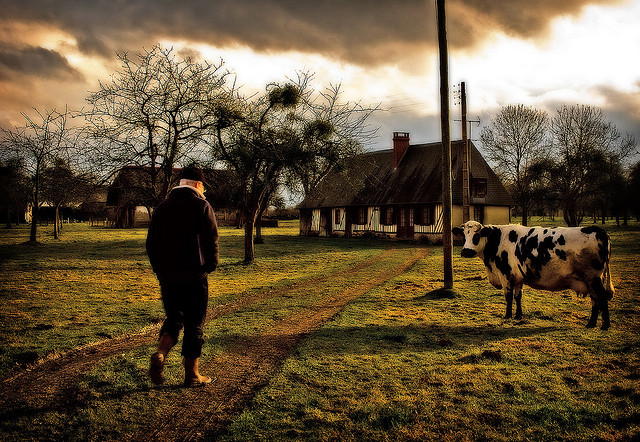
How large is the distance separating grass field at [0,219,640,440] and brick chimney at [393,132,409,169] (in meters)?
28.1

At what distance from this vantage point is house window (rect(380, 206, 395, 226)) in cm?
3603

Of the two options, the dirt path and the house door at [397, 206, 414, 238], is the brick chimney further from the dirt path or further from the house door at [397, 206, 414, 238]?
the dirt path

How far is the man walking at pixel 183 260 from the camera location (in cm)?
488

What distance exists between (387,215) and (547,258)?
1112 inches

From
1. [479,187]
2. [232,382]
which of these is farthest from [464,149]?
[479,187]

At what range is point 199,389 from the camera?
5.03 meters

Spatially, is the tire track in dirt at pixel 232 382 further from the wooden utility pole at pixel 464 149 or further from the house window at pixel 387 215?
the house window at pixel 387 215

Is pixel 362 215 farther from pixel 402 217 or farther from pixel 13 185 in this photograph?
pixel 13 185

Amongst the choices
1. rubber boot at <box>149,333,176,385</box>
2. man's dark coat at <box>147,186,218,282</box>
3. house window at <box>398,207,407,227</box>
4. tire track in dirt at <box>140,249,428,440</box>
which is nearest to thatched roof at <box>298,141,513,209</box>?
house window at <box>398,207,407,227</box>

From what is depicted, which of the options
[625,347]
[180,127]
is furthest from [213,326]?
[180,127]

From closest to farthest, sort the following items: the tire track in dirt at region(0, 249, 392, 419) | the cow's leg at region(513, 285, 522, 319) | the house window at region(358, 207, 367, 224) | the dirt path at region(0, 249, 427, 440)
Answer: the dirt path at region(0, 249, 427, 440), the tire track in dirt at region(0, 249, 392, 419), the cow's leg at region(513, 285, 522, 319), the house window at region(358, 207, 367, 224)

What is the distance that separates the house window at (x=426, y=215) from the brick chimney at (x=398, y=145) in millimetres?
6830

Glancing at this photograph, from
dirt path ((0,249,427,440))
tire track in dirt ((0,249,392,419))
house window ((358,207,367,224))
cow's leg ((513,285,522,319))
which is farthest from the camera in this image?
house window ((358,207,367,224))

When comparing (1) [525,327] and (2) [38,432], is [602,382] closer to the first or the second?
(1) [525,327]
